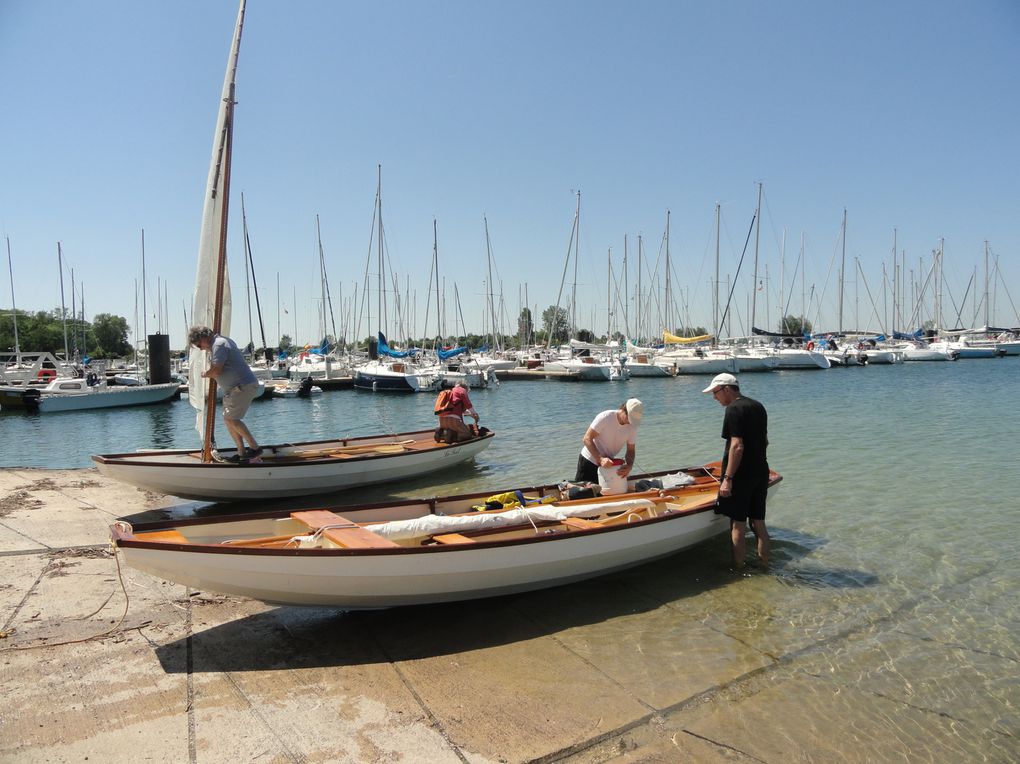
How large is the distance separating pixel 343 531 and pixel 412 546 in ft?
2.37

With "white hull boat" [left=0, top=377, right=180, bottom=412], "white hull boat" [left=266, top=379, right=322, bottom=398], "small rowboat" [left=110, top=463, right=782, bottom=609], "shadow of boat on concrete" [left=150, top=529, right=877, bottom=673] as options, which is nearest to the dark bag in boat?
"small rowboat" [left=110, top=463, right=782, bottom=609]

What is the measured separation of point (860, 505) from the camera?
36.4 feet

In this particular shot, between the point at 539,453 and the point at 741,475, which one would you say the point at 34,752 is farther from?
the point at 539,453

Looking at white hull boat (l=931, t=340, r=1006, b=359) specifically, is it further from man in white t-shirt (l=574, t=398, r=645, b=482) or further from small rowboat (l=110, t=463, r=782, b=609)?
small rowboat (l=110, t=463, r=782, b=609)

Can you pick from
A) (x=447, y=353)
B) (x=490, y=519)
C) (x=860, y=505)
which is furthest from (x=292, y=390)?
(x=490, y=519)

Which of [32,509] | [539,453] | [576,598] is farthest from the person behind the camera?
[539,453]

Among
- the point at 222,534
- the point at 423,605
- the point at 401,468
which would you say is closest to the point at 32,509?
the point at 222,534

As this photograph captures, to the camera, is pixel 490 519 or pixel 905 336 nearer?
pixel 490 519

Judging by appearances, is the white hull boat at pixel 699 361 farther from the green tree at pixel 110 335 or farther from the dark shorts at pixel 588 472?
the green tree at pixel 110 335

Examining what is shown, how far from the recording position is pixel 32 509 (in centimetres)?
927

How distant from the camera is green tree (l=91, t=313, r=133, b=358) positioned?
3873 inches

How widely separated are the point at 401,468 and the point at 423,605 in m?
A: 6.48

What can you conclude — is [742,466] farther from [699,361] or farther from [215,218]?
[699,361]

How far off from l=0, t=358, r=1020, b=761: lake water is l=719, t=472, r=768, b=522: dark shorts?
76cm
